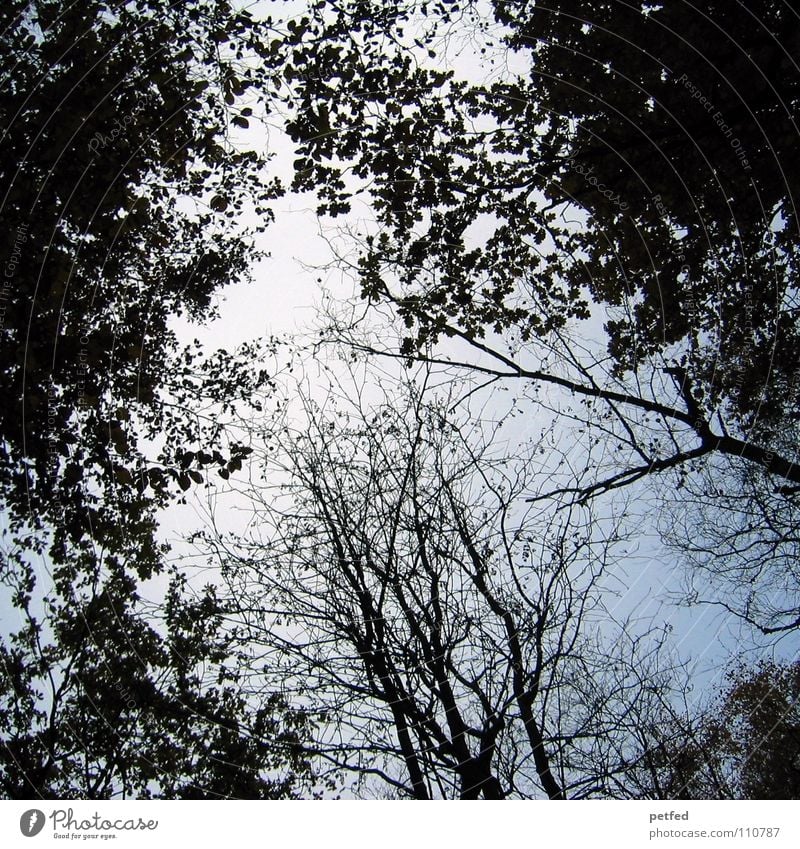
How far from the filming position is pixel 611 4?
346 inches

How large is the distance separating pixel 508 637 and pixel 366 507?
339cm

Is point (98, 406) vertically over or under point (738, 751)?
over

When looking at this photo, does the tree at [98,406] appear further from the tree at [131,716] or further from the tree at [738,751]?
the tree at [738,751]

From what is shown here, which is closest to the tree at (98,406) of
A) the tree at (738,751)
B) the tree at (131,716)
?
the tree at (131,716)

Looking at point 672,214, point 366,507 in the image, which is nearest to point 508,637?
point 366,507

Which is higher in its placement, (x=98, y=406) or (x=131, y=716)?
(x=98, y=406)

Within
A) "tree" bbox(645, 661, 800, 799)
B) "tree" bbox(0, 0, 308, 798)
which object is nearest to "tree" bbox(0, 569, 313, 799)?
"tree" bbox(0, 0, 308, 798)

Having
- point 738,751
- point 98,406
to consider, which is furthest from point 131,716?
point 738,751

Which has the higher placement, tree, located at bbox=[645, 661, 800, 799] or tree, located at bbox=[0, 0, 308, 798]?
tree, located at bbox=[0, 0, 308, 798]

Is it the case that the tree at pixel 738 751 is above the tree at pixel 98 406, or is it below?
below

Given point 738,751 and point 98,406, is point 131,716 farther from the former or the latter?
point 738,751

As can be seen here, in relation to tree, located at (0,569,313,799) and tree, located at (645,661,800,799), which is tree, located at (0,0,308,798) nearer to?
tree, located at (0,569,313,799)
